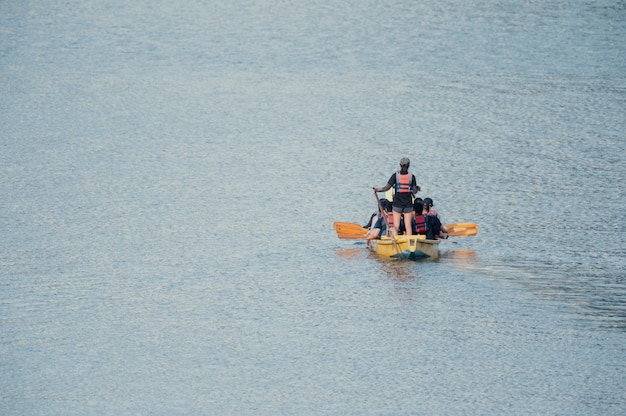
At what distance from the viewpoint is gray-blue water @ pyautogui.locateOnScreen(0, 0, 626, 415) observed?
71.6 feet

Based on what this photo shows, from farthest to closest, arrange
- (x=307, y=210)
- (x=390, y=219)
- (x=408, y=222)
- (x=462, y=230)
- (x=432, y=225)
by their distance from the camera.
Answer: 1. (x=307, y=210)
2. (x=462, y=230)
3. (x=432, y=225)
4. (x=390, y=219)
5. (x=408, y=222)

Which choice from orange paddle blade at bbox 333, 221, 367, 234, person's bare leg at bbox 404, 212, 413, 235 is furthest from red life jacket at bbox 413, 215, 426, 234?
orange paddle blade at bbox 333, 221, 367, 234

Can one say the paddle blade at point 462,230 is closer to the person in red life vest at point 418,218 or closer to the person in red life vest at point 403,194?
the person in red life vest at point 418,218

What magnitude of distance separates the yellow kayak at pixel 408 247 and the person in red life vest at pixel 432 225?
1.20ft

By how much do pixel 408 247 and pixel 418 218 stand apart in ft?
3.19

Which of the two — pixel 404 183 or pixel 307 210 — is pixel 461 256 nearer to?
pixel 404 183

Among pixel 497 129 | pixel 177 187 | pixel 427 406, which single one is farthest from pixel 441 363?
pixel 497 129

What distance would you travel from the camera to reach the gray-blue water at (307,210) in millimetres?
21828

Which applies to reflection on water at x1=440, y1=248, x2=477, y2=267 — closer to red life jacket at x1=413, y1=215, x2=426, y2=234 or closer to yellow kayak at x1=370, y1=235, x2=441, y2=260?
yellow kayak at x1=370, y1=235, x2=441, y2=260

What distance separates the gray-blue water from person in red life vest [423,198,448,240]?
0.65 meters

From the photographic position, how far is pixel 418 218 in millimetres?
29703

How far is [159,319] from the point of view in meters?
25.1

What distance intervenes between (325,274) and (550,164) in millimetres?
17890

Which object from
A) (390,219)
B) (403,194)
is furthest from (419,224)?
(403,194)
